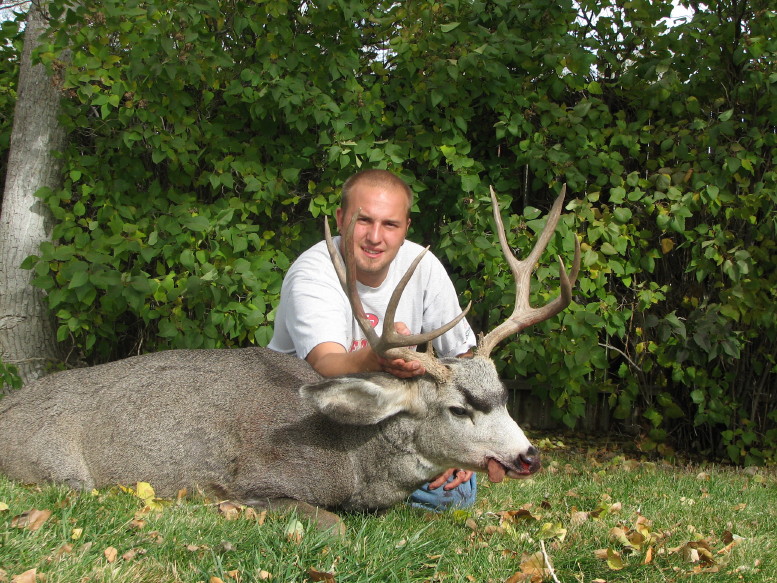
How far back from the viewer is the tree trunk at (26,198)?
5.71 metres

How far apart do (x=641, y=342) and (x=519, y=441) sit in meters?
3.22

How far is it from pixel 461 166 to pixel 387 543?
3359mm

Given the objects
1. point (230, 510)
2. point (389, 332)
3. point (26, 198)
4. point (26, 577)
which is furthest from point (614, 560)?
point (26, 198)

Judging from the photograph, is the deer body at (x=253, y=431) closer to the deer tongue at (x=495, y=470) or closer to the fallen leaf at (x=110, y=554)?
the deer tongue at (x=495, y=470)

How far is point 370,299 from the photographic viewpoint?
161 inches

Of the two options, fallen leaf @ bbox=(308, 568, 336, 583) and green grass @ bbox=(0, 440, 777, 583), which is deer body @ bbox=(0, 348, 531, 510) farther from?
fallen leaf @ bbox=(308, 568, 336, 583)

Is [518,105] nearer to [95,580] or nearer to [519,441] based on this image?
[519,441]

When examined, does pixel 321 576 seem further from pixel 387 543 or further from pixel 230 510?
pixel 230 510

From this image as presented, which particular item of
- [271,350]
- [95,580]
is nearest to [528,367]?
[271,350]

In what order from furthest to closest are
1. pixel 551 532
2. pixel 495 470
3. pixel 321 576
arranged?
pixel 495 470 < pixel 551 532 < pixel 321 576

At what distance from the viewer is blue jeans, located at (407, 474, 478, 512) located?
384 centimetres

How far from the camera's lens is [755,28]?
219 inches

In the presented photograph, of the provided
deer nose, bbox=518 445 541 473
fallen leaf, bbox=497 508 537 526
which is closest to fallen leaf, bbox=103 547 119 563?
deer nose, bbox=518 445 541 473

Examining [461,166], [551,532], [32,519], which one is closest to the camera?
[32,519]
